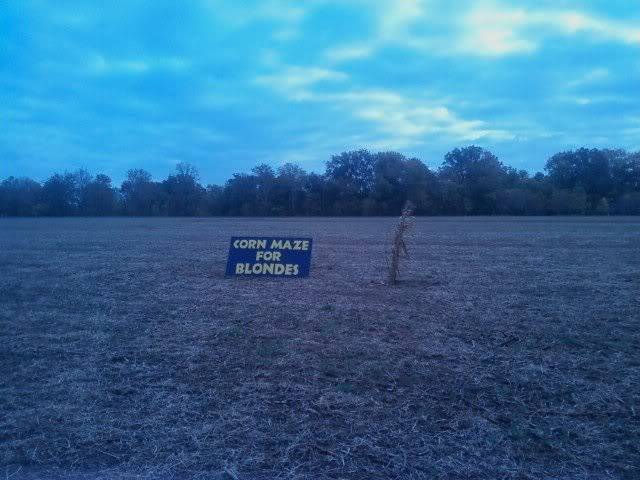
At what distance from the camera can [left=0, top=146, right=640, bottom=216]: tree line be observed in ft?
259

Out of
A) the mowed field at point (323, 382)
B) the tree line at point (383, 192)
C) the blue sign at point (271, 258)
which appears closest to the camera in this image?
the mowed field at point (323, 382)

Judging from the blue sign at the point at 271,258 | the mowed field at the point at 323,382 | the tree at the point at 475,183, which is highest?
the tree at the point at 475,183

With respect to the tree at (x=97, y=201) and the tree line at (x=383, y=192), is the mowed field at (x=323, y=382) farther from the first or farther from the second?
the tree at (x=97, y=201)

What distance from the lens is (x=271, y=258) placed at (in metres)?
14.1

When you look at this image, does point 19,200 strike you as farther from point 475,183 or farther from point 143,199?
point 475,183

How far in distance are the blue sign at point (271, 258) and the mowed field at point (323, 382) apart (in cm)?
170

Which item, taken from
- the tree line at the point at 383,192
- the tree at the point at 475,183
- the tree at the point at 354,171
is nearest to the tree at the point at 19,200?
the tree line at the point at 383,192

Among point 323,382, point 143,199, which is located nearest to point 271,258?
point 323,382

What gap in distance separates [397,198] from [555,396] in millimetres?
78047

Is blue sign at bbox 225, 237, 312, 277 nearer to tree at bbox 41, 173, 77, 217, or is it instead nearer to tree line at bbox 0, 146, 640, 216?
tree line at bbox 0, 146, 640, 216

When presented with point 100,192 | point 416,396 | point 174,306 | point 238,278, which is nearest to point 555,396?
point 416,396

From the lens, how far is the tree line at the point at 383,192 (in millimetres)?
78875

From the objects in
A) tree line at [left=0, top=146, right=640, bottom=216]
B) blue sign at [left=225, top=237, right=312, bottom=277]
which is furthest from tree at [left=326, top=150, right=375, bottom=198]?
blue sign at [left=225, top=237, right=312, bottom=277]

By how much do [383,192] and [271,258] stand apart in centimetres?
6994
